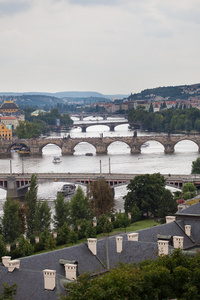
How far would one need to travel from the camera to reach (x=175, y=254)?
21.0 metres

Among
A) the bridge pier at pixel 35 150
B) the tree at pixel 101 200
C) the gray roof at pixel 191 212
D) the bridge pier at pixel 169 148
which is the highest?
the gray roof at pixel 191 212

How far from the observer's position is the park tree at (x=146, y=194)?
143 ft

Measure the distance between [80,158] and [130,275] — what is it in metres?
69.5

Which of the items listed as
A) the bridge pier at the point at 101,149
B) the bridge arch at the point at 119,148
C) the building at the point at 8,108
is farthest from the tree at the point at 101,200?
the building at the point at 8,108

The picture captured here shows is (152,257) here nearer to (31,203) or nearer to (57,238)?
(57,238)

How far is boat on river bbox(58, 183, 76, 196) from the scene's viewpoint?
5870 cm

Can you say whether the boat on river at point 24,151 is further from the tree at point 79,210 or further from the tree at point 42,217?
the tree at point 42,217

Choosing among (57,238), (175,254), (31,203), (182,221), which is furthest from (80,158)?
(175,254)

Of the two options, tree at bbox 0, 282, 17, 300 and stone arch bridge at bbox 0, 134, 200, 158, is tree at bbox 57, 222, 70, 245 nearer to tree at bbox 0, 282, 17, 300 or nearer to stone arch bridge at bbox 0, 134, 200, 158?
tree at bbox 0, 282, 17, 300

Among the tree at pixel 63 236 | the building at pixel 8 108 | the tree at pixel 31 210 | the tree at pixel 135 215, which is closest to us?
the tree at pixel 63 236

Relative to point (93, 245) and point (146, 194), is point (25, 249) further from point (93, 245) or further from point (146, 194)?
point (146, 194)

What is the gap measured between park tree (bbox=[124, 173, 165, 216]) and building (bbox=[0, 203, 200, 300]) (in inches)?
539

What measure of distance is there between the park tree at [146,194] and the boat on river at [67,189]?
43.3 ft

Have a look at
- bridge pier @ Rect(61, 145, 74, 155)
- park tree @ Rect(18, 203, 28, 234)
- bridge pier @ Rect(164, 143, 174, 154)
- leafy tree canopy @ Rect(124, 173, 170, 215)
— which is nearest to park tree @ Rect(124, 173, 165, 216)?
leafy tree canopy @ Rect(124, 173, 170, 215)
